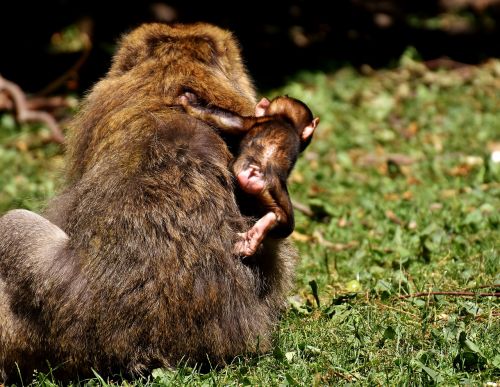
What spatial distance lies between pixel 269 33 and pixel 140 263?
29.7 feet

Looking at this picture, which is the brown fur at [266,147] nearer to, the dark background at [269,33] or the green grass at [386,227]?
the green grass at [386,227]

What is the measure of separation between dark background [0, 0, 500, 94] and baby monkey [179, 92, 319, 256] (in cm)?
663

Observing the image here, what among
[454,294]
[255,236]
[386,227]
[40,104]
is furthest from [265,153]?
[40,104]

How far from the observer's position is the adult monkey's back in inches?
174

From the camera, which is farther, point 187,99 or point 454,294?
point 454,294

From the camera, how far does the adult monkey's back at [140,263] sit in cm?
442

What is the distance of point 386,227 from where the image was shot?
7012mm

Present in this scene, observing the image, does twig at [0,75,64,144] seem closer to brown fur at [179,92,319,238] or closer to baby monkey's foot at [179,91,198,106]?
baby monkey's foot at [179,91,198,106]

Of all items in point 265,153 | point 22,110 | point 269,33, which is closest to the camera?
point 265,153

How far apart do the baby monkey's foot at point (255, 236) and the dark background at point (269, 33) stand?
23.4 ft

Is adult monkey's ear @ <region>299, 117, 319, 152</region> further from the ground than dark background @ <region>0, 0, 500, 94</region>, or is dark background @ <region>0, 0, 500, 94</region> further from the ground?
adult monkey's ear @ <region>299, 117, 319, 152</region>

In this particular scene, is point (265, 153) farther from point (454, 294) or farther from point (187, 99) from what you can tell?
point (454, 294)

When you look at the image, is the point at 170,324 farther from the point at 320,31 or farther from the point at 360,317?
the point at 320,31

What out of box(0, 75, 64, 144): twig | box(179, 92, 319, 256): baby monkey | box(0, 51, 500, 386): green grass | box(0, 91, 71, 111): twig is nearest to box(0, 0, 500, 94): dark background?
box(0, 51, 500, 386): green grass
